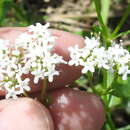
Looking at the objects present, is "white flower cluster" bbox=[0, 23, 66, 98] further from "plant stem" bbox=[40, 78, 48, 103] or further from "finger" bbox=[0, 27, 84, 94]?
"finger" bbox=[0, 27, 84, 94]

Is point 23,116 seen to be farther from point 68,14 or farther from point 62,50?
point 68,14

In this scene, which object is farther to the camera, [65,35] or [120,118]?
[120,118]

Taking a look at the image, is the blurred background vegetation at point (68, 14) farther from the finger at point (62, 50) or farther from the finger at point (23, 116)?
the finger at point (23, 116)

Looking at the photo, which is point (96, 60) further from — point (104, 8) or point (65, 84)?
point (104, 8)

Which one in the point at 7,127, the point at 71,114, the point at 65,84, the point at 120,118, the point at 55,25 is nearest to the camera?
the point at 7,127

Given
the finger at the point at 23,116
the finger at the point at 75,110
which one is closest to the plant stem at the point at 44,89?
the finger at the point at 75,110

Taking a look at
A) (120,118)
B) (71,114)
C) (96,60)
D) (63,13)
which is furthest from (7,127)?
(63,13)

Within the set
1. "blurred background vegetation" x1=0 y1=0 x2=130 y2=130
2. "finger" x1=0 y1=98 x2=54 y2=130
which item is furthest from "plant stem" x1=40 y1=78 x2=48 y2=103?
"blurred background vegetation" x1=0 y1=0 x2=130 y2=130

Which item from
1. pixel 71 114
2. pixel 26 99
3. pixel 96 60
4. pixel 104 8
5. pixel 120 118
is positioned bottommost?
pixel 120 118
